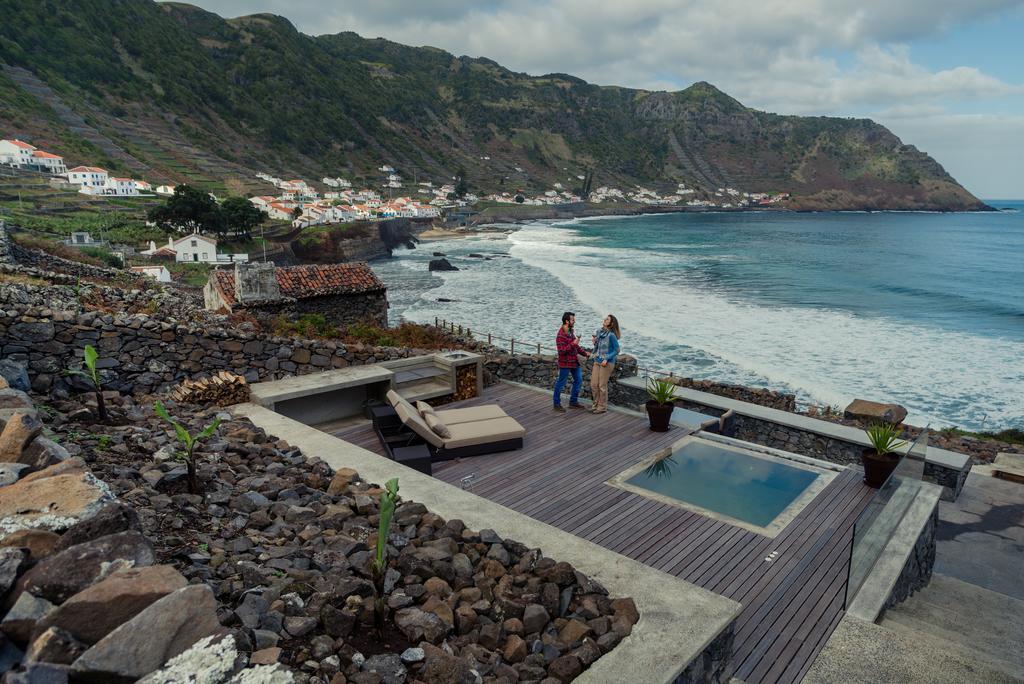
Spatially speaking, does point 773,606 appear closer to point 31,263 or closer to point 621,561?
point 621,561

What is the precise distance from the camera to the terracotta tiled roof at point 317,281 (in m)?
19.2

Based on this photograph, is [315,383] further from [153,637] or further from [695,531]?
[153,637]

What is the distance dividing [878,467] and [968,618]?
6.39ft

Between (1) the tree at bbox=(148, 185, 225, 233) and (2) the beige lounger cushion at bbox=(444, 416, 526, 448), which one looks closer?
(2) the beige lounger cushion at bbox=(444, 416, 526, 448)

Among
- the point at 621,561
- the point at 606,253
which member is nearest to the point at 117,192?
the point at 606,253

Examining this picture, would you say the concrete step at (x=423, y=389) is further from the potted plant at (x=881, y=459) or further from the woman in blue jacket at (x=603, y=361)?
the potted plant at (x=881, y=459)

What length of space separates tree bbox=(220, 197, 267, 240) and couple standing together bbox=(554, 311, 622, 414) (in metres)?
64.1

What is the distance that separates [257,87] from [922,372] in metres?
174

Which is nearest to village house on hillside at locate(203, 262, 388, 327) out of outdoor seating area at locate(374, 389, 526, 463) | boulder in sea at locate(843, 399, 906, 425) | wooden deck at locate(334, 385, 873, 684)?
wooden deck at locate(334, 385, 873, 684)

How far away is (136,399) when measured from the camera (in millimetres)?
7418

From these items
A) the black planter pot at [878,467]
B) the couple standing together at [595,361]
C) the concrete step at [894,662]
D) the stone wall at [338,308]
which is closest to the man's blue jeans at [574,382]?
the couple standing together at [595,361]

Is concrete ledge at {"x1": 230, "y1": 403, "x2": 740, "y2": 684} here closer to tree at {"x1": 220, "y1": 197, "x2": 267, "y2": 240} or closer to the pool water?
the pool water

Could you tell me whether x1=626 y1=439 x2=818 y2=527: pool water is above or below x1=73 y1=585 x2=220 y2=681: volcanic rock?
below

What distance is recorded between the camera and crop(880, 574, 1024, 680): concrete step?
482 cm
